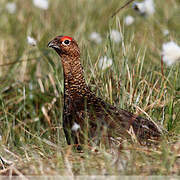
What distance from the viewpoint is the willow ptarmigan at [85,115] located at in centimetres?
339

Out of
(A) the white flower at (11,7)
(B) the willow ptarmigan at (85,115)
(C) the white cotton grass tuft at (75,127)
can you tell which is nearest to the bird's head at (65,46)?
(B) the willow ptarmigan at (85,115)

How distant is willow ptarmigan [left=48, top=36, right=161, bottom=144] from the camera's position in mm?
3389

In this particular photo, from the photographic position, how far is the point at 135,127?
11.5ft

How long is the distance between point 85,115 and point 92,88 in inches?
32.0

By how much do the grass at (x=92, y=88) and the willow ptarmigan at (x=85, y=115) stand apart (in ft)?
0.40

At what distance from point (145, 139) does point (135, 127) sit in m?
0.17

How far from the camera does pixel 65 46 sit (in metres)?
4.12

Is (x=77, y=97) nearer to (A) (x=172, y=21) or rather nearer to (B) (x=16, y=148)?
(B) (x=16, y=148)

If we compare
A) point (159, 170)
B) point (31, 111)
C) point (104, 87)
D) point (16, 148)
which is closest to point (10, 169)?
point (16, 148)

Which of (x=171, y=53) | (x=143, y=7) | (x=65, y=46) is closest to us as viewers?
(x=171, y=53)

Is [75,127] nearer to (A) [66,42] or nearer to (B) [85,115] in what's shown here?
(B) [85,115]

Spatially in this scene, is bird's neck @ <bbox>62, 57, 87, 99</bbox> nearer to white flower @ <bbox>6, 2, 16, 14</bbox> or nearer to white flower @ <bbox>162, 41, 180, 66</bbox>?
white flower @ <bbox>162, 41, 180, 66</bbox>

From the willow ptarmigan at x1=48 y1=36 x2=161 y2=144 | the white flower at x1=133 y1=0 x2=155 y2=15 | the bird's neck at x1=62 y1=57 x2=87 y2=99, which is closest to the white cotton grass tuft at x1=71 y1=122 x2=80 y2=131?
the willow ptarmigan at x1=48 y1=36 x2=161 y2=144

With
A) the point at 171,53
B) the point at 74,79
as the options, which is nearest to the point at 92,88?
the point at 74,79
